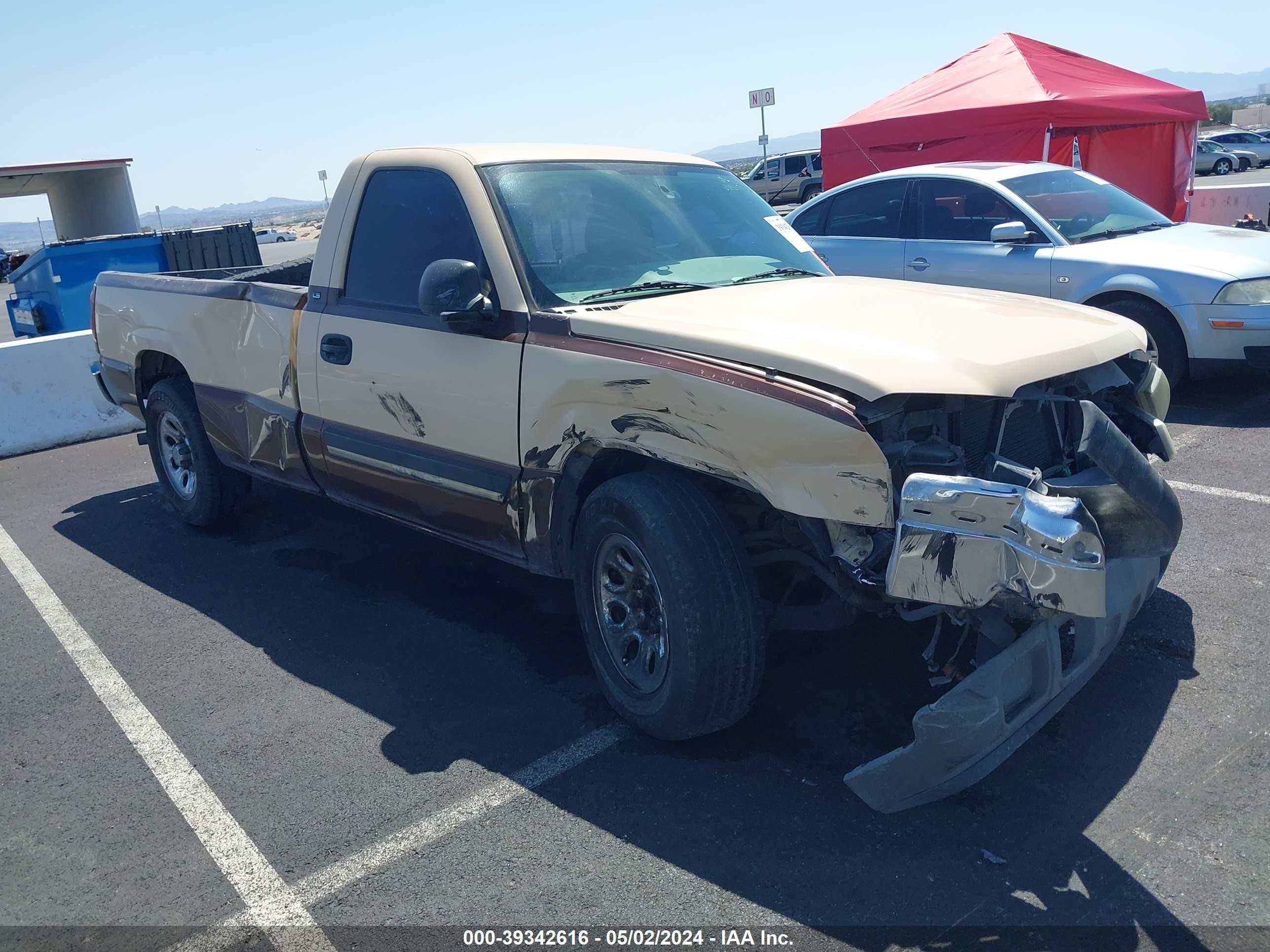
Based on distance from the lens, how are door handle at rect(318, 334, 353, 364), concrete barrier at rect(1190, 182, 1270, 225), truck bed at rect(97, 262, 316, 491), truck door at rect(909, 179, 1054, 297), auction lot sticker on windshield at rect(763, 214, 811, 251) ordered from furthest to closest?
concrete barrier at rect(1190, 182, 1270, 225), truck door at rect(909, 179, 1054, 297), truck bed at rect(97, 262, 316, 491), auction lot sticker on windshield at rect(763, 214, 811, 251), door handle at rect(318, 334, 353, 364)

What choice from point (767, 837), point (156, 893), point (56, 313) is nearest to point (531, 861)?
point (767, 837)

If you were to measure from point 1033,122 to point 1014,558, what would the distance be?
34.4 ft

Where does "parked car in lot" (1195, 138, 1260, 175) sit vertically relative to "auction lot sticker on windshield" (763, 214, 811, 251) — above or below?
below

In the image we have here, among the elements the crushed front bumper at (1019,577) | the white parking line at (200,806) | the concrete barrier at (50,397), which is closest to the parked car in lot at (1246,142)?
the concrete barrier at (50,397)

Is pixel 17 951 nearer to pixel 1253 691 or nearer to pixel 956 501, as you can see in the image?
pixel 956 501

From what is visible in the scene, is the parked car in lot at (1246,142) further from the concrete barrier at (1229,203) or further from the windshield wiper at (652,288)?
the windshield wiper at (652,288)

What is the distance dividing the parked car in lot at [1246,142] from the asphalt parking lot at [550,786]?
39769 mm

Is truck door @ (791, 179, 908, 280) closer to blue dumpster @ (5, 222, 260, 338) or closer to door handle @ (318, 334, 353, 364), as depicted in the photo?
door handle @ (318, 334, 353, 364)

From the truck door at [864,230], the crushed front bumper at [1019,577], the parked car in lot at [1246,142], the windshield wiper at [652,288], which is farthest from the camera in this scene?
the parked car in lot at [1246,142]

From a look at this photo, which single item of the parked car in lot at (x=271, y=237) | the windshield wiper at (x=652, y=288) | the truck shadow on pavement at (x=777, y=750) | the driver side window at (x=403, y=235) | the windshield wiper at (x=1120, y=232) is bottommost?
the truck shadow on pavement at (x=777, y=750)

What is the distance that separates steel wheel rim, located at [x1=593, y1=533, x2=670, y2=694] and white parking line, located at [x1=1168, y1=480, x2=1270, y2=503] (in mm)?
3488

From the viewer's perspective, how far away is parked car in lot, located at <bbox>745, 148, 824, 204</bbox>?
2947cm

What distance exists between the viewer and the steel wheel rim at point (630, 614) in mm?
3467

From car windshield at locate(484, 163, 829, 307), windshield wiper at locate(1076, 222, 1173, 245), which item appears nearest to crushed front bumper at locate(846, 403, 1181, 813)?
car windshield at locate(484, 163, 829, 307)
